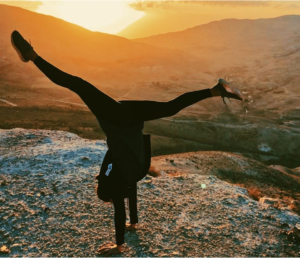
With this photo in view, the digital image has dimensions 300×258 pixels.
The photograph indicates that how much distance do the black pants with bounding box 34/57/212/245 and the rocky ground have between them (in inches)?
127

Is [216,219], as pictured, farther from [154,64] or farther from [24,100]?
[154,64]

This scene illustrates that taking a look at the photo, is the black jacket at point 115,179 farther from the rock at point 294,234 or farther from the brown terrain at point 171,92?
the rock at point 294,234

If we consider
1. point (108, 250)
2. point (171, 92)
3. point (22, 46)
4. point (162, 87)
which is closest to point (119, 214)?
point (108, 250)

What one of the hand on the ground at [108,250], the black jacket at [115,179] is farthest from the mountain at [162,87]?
the black jacket at [115,179]

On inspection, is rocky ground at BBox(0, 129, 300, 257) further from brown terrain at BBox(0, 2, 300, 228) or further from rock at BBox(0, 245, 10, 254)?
brown terrain at BBox(0, 2, 300, 228)

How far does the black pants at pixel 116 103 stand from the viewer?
284 centimetres

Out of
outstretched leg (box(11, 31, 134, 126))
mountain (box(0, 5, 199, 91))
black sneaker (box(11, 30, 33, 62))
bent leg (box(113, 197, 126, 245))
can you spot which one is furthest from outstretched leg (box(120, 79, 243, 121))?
mountain (box(0, 5, 199, 91))

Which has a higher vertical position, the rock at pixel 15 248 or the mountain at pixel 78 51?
the mountain at pixel 78 51

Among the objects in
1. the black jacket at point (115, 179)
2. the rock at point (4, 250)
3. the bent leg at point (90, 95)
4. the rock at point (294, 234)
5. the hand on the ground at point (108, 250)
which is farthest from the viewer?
the rock at point (294, 234)

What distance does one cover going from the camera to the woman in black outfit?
2.87 m

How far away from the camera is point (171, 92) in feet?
194

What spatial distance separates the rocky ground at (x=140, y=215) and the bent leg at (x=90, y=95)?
3.22 metres

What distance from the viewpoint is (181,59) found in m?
97.1

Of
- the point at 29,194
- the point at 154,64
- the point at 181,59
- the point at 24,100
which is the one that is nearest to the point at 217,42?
the point at 181,59
